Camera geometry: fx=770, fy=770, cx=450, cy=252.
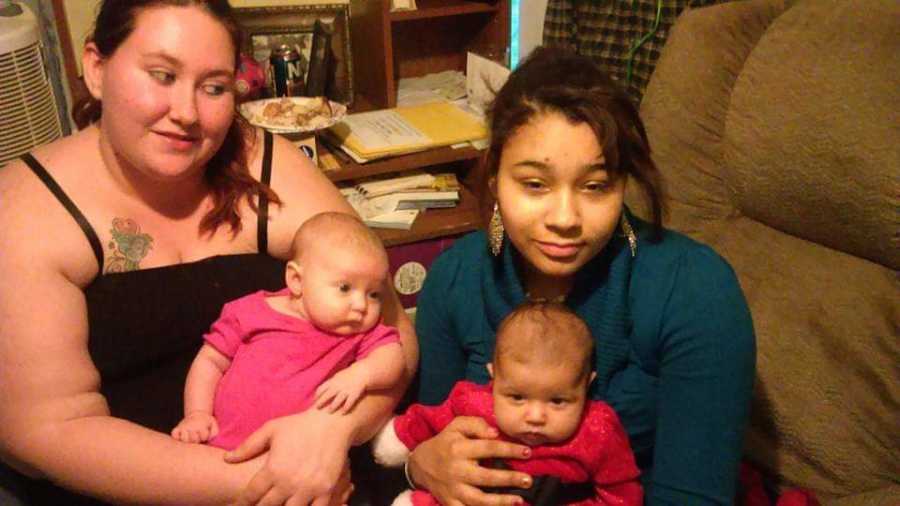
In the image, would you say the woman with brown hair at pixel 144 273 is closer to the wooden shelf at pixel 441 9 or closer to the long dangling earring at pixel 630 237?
the long dangling earring at pixel 630 237

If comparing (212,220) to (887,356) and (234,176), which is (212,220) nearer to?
(234,176)

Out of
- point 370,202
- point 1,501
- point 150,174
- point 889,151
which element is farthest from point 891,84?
point 1,501

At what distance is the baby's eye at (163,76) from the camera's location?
119 cm

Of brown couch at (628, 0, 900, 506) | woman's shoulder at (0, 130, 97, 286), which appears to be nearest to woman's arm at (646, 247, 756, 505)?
brown couch at (628, 0, 900, 506)

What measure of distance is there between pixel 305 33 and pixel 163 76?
4.13ft

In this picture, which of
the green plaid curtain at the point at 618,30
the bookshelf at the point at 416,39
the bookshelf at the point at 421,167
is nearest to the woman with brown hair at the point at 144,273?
the bookshelf at the point at 421,167

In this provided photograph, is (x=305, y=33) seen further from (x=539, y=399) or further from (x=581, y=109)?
(x=539, y=399)

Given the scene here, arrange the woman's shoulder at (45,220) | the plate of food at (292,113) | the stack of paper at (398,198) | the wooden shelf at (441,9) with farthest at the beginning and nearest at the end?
the wooden shelf at (441,9) < the stack of paper at (398,198) < the plate of food at (292,113) < the woman's shoulder at (45,220)

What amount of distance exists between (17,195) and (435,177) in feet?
4.12

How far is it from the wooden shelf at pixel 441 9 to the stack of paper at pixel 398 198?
46 centimetres

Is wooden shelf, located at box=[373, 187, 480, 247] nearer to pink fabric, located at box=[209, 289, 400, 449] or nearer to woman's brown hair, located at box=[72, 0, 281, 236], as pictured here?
woman's brown hair, located at box=[72, 0, 281, 236]

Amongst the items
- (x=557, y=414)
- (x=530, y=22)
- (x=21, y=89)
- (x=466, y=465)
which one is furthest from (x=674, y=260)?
(x=530, y=22)

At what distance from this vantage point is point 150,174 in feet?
4.13

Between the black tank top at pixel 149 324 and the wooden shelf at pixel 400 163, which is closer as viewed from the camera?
the black tank top at pixel 149 324
